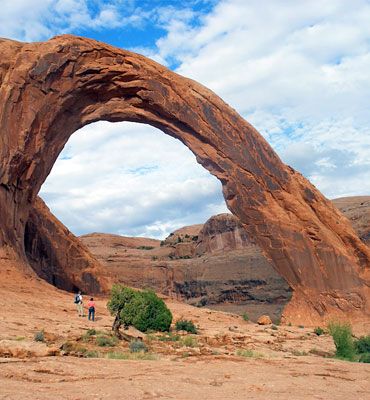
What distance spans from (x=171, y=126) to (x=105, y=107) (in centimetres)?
318

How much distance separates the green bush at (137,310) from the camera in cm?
1027

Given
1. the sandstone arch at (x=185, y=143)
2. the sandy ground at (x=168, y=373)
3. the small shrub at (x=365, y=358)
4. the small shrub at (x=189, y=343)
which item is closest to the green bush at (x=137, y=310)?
the sandy ground at (x=168, y=373)

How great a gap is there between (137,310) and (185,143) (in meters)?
9.55

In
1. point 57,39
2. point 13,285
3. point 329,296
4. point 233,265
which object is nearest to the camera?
point 13,285

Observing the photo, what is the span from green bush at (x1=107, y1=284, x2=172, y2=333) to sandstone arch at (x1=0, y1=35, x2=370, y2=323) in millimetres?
6645

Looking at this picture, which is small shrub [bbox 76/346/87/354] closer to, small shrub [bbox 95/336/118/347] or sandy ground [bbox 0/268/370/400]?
sandy ground [bbox 0/268/370/400]

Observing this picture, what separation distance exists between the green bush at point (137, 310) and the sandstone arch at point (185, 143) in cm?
664

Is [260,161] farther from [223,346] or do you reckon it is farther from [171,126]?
[223,346]

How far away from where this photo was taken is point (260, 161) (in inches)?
699

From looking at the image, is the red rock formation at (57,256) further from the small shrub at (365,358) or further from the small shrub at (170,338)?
the small shrub at (365,358)

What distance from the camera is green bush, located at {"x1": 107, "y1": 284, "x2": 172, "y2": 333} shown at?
404 inches

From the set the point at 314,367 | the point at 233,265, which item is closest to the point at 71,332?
the point at 314,367

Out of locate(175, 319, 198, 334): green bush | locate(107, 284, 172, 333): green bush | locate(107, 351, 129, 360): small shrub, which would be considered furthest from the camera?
locate(175, 319, 198, 334): green bush

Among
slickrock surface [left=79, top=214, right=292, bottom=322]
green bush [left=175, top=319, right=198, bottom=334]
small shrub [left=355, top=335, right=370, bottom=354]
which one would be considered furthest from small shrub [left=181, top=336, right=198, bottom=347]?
slickrock surface [left=79, top=214, right=292, bottom=322]
